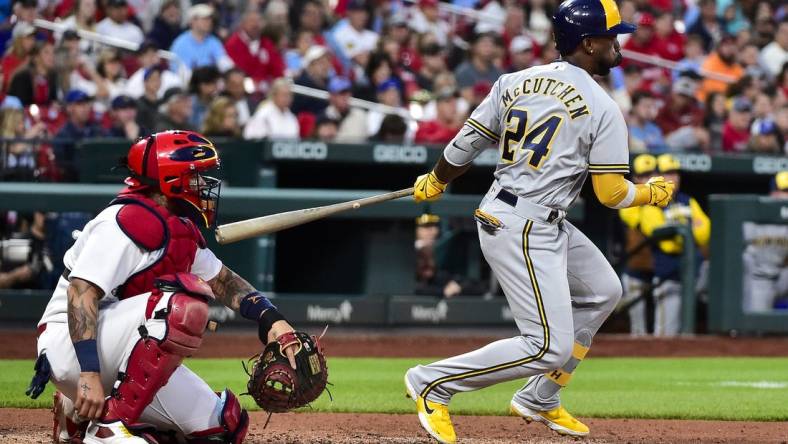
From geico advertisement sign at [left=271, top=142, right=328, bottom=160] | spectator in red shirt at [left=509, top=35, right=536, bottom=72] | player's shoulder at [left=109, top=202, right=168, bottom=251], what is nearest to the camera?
player's shoulder at [left=109, top=202, right=168, bottom=251]

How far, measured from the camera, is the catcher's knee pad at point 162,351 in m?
4.31

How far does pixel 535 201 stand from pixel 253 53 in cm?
800

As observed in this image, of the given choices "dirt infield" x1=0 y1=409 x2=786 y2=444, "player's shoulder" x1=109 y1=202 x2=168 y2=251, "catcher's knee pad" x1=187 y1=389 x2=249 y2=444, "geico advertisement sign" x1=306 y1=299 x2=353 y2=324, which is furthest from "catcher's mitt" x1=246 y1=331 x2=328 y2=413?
"geico advertisement sign" x1=306 y1=299 x2=353 y2=324

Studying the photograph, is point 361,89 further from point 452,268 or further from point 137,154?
point 137,154

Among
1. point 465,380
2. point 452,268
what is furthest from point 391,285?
point 465,380

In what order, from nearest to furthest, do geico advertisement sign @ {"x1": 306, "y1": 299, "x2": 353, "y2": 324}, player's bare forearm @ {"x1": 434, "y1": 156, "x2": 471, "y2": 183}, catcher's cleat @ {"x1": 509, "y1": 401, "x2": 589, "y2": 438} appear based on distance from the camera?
player's bare forearm @ {"x1": 434, "y1": 156, "x2": 471, "y2": 183} < catcher's cleat @ {"x1": 509, "y1": 401, "x2": 589, "y2": 438} < geico advertisement sign @ {"x1": 306, "y1": 299, "x2": 353, "y2": 324}

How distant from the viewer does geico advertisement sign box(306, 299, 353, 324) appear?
9.79m

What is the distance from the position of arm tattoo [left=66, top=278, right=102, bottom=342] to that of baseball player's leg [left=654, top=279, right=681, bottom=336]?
22.9 feet

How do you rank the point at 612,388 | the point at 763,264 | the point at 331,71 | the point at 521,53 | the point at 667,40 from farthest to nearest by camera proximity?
the point at 667,40 → the point at 521,53 → the point at 331,71 → the point at 763,264 → the point at 612,388

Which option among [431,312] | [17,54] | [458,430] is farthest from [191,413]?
[17,54]

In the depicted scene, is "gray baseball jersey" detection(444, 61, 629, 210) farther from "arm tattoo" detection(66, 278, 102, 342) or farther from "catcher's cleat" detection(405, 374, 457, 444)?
"arm tattoo" detection(66, 278, 102, 342)

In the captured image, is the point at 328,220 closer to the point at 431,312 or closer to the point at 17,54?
the point at 431,312

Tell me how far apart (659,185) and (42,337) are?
2.54 m

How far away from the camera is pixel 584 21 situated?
5066mm
